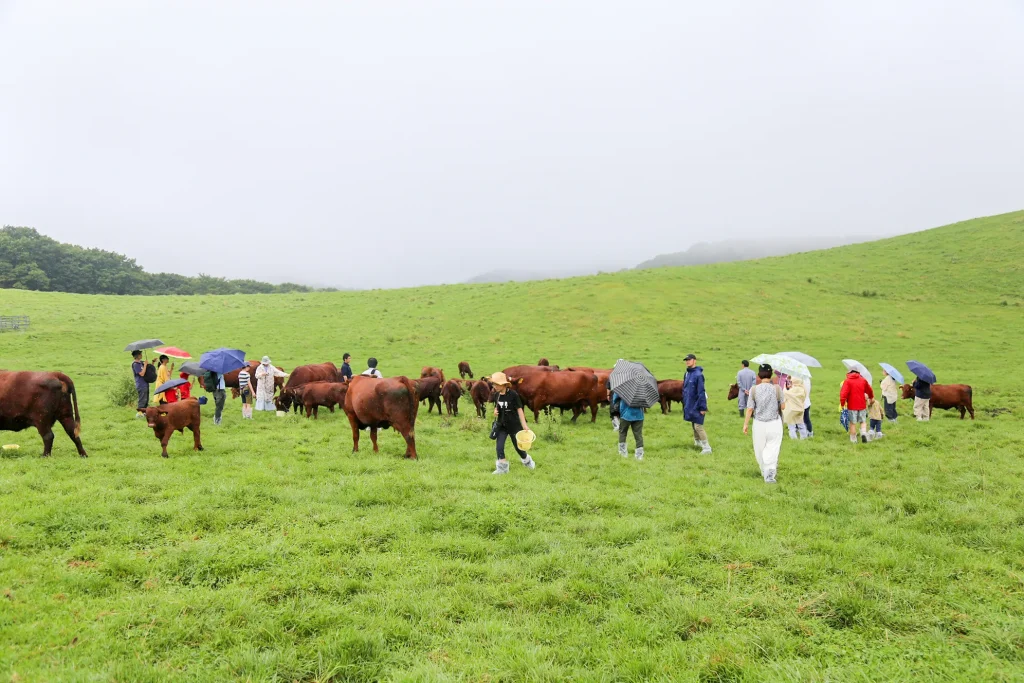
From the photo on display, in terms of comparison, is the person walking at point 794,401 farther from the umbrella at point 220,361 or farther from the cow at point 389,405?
the umbrella at point 220,361

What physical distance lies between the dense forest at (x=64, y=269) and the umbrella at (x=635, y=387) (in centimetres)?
7184

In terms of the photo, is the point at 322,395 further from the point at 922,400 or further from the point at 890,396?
the point at 922,400

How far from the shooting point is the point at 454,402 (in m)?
18.0

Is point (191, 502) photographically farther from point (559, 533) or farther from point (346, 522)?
point (559, 533)

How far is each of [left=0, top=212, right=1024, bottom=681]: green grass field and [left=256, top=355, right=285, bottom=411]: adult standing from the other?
1.21 metres

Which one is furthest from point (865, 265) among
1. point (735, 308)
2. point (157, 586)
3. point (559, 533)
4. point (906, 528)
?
point (157, 586)

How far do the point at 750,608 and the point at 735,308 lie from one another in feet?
118

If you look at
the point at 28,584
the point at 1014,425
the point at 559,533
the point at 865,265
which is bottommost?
the point at 1014,425

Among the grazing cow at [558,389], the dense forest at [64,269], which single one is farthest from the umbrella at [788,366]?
the dense forest at [64,269]

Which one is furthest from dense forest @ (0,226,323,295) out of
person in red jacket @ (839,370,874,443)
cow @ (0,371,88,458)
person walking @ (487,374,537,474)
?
person in red jacket @ (839,370,874,443)

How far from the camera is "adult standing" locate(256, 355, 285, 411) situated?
17844mm

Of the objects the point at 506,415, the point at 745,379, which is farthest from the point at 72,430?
the point at 745,379

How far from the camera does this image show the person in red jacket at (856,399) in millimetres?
13406

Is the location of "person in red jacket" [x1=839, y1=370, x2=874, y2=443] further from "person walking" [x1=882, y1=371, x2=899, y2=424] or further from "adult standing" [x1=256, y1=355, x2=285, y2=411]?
"adult standing" [x1=256, y1=355, x2=285, y2=411]
